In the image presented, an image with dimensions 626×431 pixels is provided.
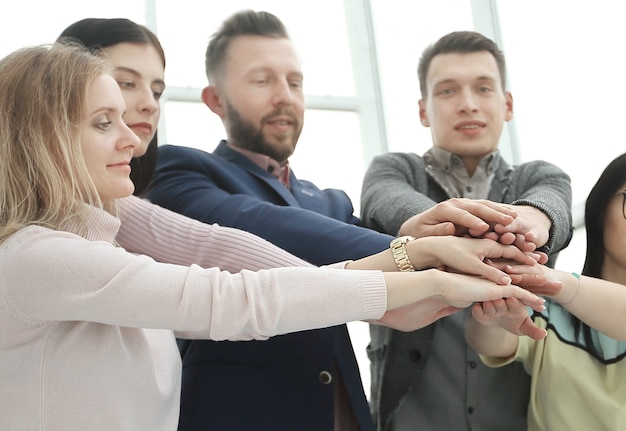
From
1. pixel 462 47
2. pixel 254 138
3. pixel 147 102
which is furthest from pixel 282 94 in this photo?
pixel 462 47

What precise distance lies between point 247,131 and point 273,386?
674 mm

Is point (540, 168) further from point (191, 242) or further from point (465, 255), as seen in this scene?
point (191, 242)

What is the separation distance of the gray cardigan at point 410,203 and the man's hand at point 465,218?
0.14 m

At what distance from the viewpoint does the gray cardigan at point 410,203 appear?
182 centimetres

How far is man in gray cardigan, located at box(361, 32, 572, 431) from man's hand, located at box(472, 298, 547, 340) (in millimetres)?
122

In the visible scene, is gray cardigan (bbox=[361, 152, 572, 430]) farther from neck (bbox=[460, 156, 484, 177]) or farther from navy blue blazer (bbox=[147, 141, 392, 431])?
navy blue blazer (bbox=[147, 141, 392, 431])

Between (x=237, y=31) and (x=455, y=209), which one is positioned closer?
(x=455, y=209)

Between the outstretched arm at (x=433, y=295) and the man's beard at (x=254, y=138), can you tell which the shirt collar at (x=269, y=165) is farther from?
the outstretched arm at (x=433, y=295)

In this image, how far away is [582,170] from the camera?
3980 millimetres

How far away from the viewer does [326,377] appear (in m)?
1.63

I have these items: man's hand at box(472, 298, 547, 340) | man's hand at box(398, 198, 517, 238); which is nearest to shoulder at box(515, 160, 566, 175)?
man's hand at box(398, 198, 517, 238)

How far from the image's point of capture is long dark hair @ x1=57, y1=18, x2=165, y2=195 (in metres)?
1.82

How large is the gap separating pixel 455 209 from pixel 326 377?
0.40 m

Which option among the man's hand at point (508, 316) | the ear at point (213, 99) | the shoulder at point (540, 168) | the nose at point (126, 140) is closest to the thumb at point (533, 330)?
the man's hand at point (508, 316)
